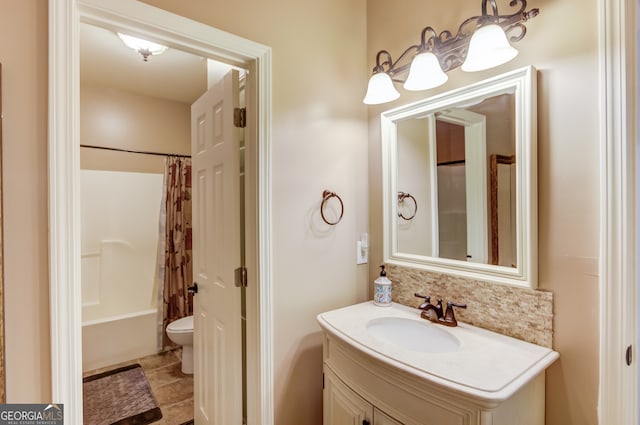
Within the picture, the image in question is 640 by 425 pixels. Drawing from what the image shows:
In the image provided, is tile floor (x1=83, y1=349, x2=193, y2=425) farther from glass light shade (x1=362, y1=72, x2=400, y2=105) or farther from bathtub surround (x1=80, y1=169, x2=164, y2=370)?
glass light shade (x1=362, y1=72, x2=400, y2=105)

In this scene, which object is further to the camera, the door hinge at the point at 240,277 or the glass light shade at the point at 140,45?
the glass light shade at the point at 140,45

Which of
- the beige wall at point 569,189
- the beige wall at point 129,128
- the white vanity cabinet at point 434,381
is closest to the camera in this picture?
the white vanity cabinet at point 434,381

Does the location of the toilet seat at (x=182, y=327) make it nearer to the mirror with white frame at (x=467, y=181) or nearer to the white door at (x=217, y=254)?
the white door at (x=217, y=254)

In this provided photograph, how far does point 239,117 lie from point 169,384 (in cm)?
219

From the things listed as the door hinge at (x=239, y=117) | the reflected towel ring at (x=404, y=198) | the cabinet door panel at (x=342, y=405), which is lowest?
the cabinet door panel at (x=342, y=405)

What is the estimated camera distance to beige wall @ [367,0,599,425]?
955mm

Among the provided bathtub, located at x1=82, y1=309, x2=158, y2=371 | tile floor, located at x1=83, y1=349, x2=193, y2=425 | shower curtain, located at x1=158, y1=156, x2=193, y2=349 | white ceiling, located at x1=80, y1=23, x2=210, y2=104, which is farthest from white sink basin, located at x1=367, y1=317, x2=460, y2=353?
bathtub, located at x1=82, y1=309, x2=158, y2=371

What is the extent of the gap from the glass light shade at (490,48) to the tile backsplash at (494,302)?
2.72ft

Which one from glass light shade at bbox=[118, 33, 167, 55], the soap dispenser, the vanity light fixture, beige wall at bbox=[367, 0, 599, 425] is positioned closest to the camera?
beige wall at bbox=[367, 0, 599, 425]

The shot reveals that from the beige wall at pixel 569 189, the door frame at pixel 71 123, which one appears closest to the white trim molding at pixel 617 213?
the beige wall at pixel 569 189

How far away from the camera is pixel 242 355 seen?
4.74ft

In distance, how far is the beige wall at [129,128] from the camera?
2.81 m

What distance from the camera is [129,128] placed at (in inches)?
119

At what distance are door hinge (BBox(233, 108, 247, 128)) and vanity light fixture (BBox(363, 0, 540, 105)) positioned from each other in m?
0.61
